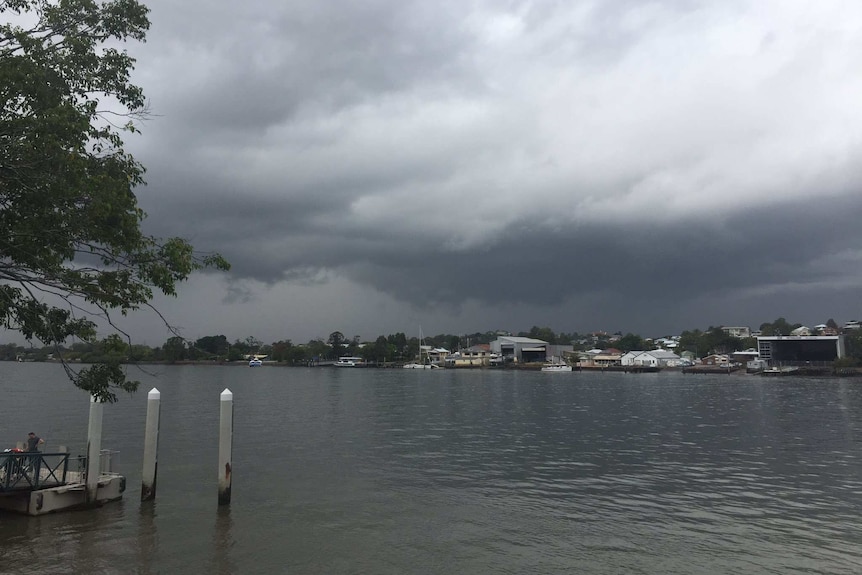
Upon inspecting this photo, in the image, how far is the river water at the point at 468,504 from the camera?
58.2 ft

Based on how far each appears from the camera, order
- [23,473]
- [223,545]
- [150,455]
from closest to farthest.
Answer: [223,545], [23,473], [150,455]

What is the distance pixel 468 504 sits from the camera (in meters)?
24.5

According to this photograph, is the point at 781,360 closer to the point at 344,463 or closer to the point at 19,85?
the point at 344,463

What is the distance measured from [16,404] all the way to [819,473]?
78.6 metres

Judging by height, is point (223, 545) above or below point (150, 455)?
below

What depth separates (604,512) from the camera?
23.1 metres

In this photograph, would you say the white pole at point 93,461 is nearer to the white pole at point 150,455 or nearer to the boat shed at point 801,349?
the white pole at point 150,455

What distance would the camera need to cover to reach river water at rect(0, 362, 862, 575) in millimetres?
17750

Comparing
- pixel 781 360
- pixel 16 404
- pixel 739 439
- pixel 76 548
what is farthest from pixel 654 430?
pixel 781 360

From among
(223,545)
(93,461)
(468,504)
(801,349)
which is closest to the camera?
(223,545)

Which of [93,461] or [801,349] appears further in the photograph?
[801,349]

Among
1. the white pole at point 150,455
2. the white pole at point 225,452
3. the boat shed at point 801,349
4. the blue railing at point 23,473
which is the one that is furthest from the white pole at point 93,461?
the boat shed at point 801,349

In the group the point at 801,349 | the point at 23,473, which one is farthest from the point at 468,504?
the point at 801,349

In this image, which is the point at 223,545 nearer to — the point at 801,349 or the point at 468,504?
the point at 468,504
